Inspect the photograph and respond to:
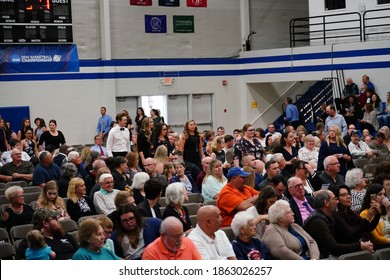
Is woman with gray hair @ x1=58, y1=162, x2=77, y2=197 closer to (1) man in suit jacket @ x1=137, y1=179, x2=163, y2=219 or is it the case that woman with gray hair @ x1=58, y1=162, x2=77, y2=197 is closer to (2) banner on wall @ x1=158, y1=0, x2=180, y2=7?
(1) man in suit jacket @ x1=137, y1=179, x2=163, y2=219

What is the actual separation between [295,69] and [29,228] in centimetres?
1588

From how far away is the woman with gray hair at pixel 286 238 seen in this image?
23.7 ft

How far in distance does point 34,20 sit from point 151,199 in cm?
1309

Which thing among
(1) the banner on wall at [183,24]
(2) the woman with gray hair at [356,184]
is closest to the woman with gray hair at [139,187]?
(2) the woman with gray hair at [356,184]

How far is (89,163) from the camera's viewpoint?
480 inches

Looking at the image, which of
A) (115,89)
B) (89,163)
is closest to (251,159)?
(89,163)

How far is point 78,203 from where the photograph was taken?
381 inches

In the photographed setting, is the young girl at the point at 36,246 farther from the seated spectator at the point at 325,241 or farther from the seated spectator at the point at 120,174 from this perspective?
the seated spectator at the point at 120,174

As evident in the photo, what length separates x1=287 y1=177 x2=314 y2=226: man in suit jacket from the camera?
861cm

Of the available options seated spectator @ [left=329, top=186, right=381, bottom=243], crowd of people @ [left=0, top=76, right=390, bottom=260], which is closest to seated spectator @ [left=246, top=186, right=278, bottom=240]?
crowd of people @ [left=0, top=76, right=390, bottom=260]

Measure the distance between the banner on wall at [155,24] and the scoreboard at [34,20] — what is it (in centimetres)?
363

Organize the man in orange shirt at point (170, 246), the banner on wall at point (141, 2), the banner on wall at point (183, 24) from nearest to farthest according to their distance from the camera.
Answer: the man in orange shirt at point (170, 246) < the banner on wall at point (141, 2) < the banner on wall at point (183, 24)

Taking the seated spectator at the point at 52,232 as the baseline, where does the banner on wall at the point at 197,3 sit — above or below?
above

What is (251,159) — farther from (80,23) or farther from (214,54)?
(214,54)
